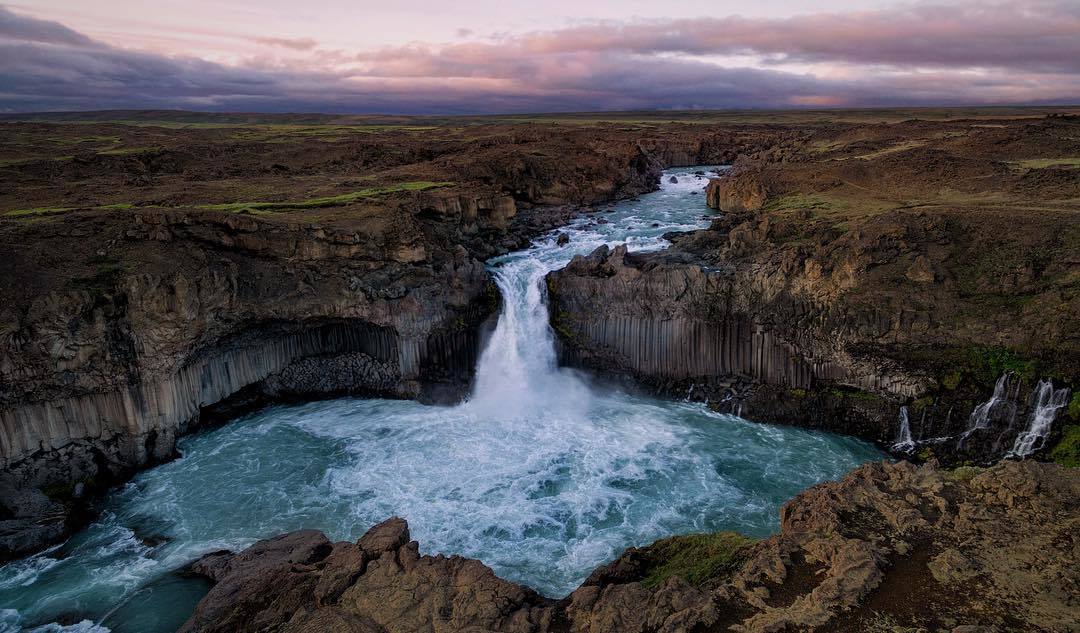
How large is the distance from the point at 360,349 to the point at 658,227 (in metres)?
20.8

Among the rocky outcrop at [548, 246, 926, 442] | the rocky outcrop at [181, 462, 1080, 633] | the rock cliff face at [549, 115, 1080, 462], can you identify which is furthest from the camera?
the rocky outcrop at [548, 246, 926, 442]

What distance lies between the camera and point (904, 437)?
2261cm

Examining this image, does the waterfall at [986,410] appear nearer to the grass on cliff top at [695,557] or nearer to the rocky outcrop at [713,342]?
the rocky outcrop at [713,342]

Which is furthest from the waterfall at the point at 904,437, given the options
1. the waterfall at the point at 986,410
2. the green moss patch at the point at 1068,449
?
the green moss patch at the point at 1068,449

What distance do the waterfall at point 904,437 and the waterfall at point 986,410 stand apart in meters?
1.43


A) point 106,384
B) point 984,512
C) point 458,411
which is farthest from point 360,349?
point 984,512

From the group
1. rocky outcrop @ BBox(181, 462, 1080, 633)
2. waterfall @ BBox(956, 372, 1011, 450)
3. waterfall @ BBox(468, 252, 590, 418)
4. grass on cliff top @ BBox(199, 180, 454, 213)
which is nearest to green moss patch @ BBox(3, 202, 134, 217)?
grass on cliff top @ BBox(199, 180, 454, 213)

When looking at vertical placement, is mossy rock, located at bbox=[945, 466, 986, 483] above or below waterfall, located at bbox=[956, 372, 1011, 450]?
above

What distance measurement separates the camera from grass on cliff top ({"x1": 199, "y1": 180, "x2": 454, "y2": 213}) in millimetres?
29781

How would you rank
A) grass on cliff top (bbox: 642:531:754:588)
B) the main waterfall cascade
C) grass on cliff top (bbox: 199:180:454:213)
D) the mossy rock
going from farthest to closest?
grass on cliff top (bbox: 199:180:454:213) < the main waterfall cascade < the mossy rock < grass on cliff top (bbox: 642:531:754:588)

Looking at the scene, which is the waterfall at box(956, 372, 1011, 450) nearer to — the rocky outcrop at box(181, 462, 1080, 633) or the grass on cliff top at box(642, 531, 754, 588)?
the rocky outcrop at box(181, 462, 1080, 633)

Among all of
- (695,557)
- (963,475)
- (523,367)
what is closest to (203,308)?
(523,367)

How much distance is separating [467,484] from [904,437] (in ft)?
51.3

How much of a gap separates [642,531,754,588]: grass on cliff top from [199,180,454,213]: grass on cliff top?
80.1 ft
